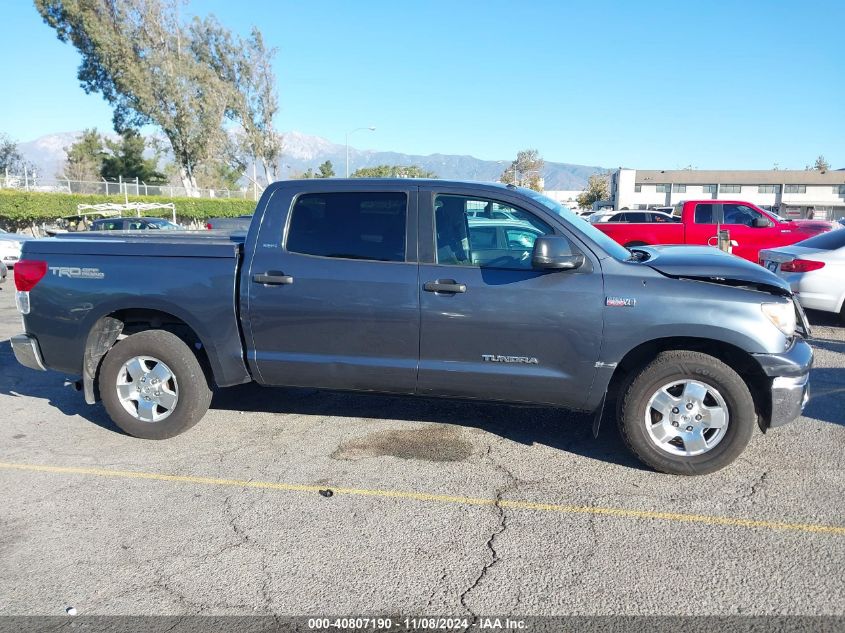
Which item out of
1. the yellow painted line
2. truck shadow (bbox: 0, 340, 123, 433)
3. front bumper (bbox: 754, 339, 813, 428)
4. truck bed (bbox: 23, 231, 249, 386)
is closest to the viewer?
the yellow painted line

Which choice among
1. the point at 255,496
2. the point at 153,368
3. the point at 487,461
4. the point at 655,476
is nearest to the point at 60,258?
the point at 153,368

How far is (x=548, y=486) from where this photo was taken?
402 cm

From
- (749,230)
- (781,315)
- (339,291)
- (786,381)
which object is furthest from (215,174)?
(786,381)

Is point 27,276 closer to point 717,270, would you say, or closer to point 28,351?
point 28,351

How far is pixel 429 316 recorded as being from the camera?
4.27 m

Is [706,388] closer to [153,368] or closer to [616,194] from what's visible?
[153,368]

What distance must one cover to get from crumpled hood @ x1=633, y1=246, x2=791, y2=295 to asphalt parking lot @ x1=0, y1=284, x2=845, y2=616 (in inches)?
50.4

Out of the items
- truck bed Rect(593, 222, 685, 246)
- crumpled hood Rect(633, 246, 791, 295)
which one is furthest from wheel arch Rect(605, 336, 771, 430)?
truck bed Rect(593, 222, 685, 246)

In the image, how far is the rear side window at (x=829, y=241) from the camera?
344 inches

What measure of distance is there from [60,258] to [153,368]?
1095 mm

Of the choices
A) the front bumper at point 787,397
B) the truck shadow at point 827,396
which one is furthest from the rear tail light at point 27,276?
the truck shadow at point 827,396

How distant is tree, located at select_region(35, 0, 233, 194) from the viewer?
40406mm

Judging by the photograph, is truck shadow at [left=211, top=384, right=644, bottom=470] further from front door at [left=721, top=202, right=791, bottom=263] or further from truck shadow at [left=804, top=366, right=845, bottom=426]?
front door at [left=721, top=202, right=791, bottom=263]

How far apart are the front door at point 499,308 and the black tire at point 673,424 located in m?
0.34
